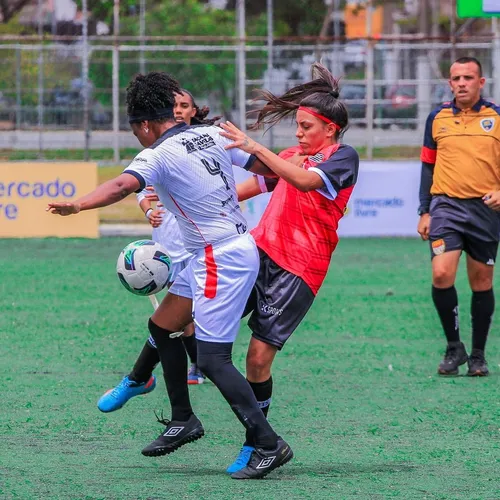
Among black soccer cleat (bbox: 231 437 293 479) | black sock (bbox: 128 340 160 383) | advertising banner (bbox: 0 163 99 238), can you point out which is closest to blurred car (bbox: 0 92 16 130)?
advertising banner (bbox: 0 163 99 238)

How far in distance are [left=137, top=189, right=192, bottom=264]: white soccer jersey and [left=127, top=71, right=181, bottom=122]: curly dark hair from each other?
210 cm

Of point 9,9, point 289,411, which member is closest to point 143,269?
point 289,411

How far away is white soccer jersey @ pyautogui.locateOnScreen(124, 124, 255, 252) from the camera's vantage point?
211 inches

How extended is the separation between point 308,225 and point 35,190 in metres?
11.6

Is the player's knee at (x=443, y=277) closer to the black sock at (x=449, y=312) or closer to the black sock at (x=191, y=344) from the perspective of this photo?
the black sock at (x=449, y=312)

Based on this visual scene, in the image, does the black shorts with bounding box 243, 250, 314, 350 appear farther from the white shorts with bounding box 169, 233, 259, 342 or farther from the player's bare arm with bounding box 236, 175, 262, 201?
the player's bare arm with bounding box 236, 175, 262, 201

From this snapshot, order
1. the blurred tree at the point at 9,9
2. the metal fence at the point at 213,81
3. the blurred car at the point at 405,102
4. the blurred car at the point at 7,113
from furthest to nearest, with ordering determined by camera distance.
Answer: the blurred tree at the point at 9,9
the blurred car at the point at 405,102
the blurred car at the point at 7,113
the metal fence at the point at 213,81

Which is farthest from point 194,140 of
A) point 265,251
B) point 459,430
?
point 459,430

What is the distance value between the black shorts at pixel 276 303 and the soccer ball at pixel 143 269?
49 centimetres

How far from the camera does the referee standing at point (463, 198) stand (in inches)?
325

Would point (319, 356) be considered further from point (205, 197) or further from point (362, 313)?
point (205, 197)

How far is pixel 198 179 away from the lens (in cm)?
543

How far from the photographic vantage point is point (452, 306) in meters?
8.38

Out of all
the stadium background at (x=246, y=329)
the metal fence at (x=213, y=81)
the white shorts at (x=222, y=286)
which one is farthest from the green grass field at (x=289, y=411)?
the metal fence at (x=213, y=81)
